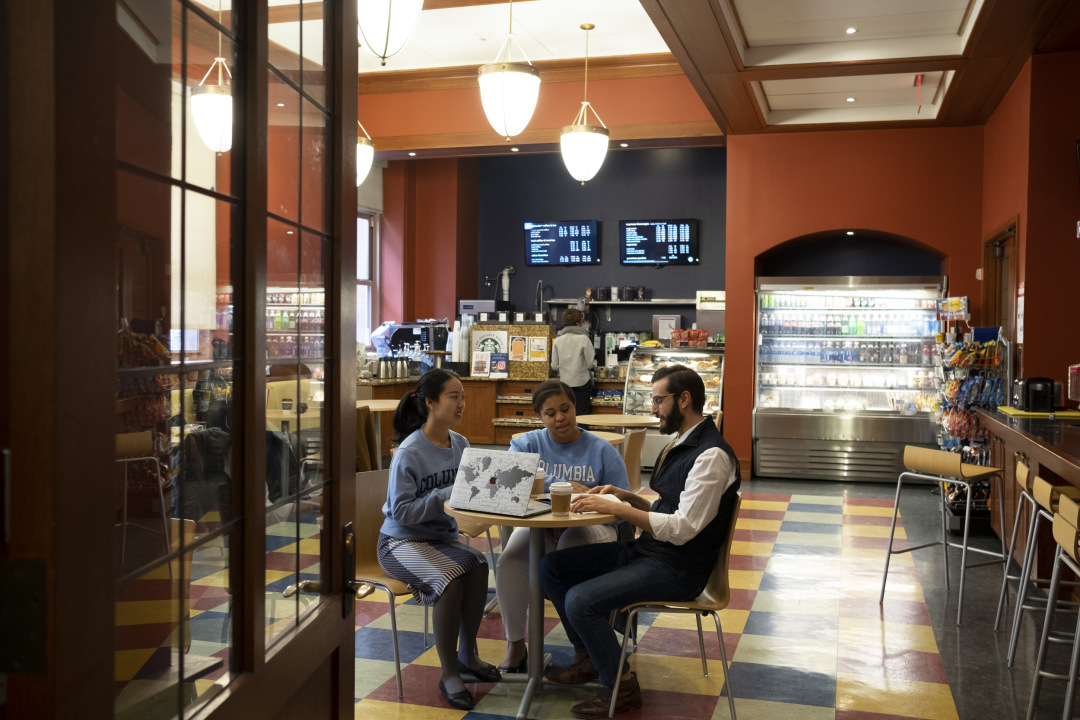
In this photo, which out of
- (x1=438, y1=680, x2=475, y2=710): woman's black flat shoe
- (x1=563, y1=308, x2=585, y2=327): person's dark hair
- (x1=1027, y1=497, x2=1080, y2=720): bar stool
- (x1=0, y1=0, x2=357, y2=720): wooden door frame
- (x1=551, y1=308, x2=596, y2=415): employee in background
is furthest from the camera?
(x1=563, y1=308, x2=585, y2=327): person's dark hair

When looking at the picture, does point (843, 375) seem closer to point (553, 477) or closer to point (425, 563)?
point (553, 477)

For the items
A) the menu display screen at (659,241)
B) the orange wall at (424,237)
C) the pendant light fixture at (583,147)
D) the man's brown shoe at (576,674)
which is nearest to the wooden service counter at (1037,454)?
the man's brown shoe at (576,674)

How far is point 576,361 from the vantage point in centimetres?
971

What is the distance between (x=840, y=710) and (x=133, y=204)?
3039mm

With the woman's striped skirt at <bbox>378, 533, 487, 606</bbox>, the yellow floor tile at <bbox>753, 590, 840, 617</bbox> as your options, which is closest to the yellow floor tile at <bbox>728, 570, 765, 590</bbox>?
the yellow floor tile at <bbox>753, 590, 840, 617</bbox>

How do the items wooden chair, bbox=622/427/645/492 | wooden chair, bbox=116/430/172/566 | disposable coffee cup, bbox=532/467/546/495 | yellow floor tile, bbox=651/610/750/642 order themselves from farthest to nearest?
wooden chair, bbox=622/427/645/492 < yellow floor tile, bbox=651/610/750/642 < disposable coffee cup, bbox=532/467/546/495 < wooden chair, bbox=116/430/172/566

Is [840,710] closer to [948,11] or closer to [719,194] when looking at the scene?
[948,11]

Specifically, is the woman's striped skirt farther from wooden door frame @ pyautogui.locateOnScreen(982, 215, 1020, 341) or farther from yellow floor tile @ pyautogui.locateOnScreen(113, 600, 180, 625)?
wooden door frame @ pyautogui.locateOnScreen(982, 215, 1020, 341)

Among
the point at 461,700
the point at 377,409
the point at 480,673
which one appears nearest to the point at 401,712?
the point at 461,700

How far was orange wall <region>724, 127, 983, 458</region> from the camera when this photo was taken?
8.14m

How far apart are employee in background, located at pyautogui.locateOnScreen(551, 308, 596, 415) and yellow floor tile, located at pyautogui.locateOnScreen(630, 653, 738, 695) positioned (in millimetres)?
5853

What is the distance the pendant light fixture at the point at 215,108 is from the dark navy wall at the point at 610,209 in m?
11.1

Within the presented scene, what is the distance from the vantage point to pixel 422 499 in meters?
3.46

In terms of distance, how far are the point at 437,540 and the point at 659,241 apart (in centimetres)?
928
